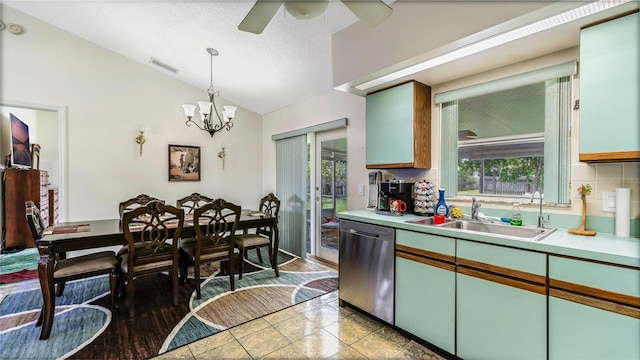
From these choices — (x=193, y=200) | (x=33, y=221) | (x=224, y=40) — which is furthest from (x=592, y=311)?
(x=193, y=200)

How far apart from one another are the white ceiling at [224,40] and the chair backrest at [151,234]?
1961 millimetres

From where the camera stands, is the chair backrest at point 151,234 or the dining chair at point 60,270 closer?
the dining chair at point 60,270

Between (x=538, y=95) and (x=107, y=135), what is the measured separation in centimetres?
512

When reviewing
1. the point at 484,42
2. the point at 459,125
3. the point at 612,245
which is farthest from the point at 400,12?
the point at 612,245

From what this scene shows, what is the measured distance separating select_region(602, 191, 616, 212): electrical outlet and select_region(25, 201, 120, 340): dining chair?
394cm

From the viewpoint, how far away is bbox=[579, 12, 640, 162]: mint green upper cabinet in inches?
59.0

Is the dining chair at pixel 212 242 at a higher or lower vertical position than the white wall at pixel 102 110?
lower

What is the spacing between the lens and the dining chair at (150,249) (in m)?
2.47

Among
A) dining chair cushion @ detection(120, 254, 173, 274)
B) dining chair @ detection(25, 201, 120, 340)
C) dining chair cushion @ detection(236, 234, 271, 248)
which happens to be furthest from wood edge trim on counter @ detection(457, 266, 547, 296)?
dining chair @ detection(25, 201, 120, 340)

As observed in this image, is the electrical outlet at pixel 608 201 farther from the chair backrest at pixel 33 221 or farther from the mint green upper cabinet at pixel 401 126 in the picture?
the chair backrest at pixel 33 221

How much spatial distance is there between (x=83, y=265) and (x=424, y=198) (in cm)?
316

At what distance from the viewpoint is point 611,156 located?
157cm

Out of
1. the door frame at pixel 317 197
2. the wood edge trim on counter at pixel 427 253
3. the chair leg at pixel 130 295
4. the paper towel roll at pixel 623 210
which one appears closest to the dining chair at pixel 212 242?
the chair leg at pixel 130 295

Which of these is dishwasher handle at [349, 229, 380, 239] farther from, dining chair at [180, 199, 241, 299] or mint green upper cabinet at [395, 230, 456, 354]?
dining chair at [180, 199, 241, 299]
